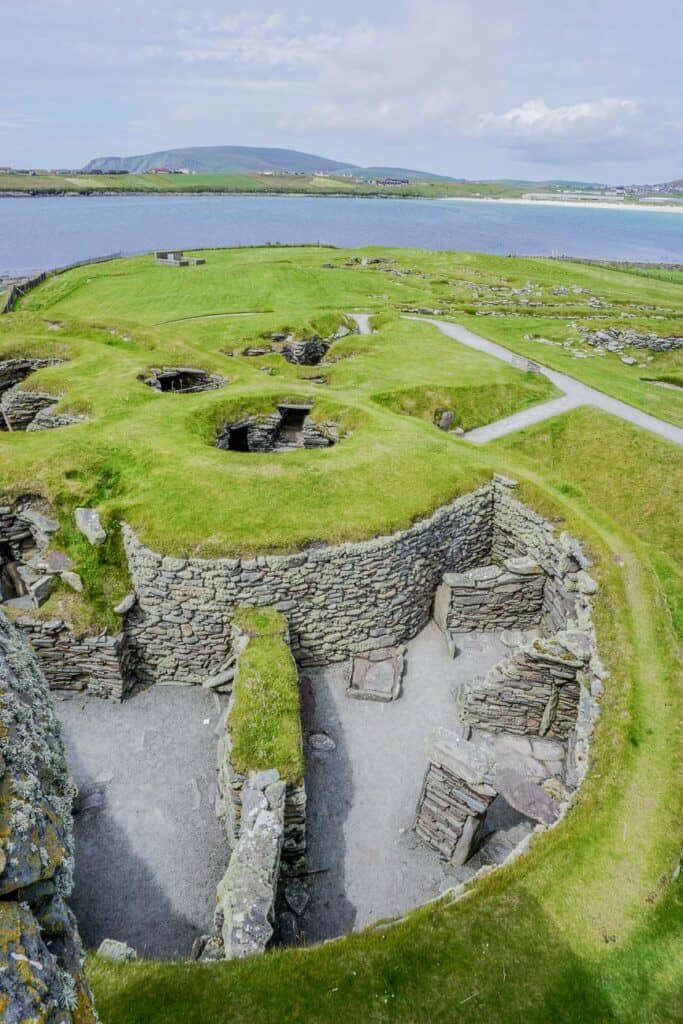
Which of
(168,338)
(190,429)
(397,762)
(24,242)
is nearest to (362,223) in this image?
(24,242)

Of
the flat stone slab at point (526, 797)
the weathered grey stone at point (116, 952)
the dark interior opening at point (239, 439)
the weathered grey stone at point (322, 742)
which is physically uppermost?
the dark interior opening at point (239, 439)

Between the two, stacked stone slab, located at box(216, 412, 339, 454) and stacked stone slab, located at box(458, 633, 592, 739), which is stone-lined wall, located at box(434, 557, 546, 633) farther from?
stacked stone slab, located at box(216, 412, 339, 454)

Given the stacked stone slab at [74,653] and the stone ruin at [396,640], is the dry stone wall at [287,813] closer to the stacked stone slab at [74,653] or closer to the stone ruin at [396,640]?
the stone ruin at [396,640]

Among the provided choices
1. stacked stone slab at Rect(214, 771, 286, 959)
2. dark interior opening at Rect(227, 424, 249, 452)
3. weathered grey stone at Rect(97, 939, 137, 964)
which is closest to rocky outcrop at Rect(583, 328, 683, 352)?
dark interior opening at Rect(227, 424, 249, 452)

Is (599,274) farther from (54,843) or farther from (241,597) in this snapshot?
(54,843)

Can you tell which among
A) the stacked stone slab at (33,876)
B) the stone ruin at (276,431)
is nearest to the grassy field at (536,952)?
the stacked stone slab at (33,876)

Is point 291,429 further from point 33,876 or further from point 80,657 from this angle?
point 33,876
